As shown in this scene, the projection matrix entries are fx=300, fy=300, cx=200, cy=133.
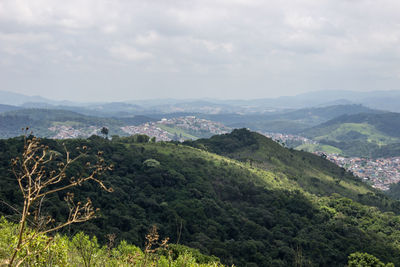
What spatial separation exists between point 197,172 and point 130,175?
2024 centimetres

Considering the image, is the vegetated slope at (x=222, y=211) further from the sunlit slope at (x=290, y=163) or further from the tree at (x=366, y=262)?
the sunlit slope at (x=290, y=163)

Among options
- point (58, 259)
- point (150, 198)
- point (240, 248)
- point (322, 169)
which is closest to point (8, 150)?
point (150, 198)

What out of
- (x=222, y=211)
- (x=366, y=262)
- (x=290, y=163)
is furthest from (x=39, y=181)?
(x=290, y=163)

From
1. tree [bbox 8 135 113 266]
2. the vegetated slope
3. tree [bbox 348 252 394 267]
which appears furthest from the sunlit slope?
tree [bbox 8 135 113 266]

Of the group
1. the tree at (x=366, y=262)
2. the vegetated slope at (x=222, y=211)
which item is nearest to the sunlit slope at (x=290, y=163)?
the vegetated slope at (x=222, y=211)

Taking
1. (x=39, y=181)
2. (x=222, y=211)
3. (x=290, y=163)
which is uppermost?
(x=39, y=181)

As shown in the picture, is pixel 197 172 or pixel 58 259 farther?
pixel 197 172

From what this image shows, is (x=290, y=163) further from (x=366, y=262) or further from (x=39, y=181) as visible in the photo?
(x=39, y=181)

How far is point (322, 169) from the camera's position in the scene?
140250 mm

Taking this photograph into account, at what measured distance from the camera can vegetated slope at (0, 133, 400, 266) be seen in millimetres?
51844

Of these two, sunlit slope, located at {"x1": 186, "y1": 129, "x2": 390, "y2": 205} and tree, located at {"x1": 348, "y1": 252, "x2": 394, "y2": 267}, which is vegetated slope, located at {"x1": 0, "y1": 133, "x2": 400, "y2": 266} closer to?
tree, located at {"x1": 348, "y1": 252, "x2": 394, "y2": 267}

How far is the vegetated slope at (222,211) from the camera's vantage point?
51.8 metres

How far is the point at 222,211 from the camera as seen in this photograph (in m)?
68.1

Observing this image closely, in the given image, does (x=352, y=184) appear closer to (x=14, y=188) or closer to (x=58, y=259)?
(x=14, y=188)
